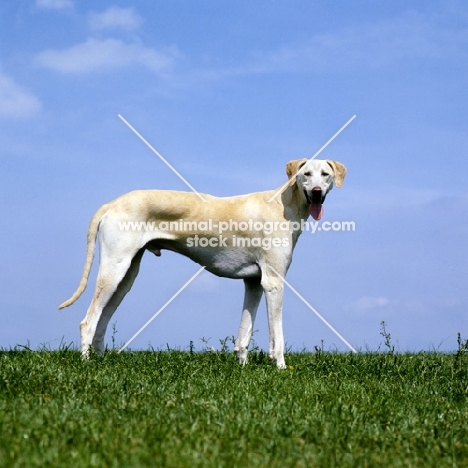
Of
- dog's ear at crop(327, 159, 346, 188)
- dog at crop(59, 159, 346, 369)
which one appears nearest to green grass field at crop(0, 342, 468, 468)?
dog at crop(59, 159, 346, 369)

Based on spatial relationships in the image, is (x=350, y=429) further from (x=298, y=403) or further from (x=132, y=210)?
(x=132, y=210)

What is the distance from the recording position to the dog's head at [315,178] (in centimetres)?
851

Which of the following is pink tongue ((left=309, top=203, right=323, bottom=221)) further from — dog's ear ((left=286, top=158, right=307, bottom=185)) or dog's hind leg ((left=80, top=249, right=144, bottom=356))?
dog's hind leg ((left=80, top=249, right=144, bottom=356))

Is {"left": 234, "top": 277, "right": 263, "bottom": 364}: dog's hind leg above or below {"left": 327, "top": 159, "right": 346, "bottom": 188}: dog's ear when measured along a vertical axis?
below

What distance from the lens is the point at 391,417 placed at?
5.68m

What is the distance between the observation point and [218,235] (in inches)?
349

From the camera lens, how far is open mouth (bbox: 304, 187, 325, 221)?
8506mm

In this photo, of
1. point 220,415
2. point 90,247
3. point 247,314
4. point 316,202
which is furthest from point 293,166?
point 220,415

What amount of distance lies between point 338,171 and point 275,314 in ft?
6.52

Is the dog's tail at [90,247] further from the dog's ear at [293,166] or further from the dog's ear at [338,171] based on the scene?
the dog's ear at [338,171]

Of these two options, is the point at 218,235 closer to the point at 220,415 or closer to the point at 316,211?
the point at 316,211

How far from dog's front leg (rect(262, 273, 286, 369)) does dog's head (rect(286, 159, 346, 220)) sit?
1.04 metres

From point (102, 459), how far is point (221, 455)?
718 mm

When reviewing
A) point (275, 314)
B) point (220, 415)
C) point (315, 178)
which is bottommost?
point (220, 415)
